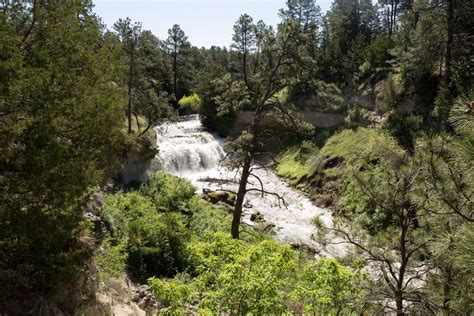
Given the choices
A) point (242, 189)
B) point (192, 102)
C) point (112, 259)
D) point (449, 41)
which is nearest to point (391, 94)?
point (449, 41)

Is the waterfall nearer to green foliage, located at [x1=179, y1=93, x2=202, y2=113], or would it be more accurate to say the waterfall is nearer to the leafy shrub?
green foliage, located at [x1=179, y1=93, x2=202, y2=113]

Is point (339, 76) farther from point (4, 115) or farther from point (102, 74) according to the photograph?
point (4, 115)

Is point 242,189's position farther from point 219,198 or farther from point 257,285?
point 219,198

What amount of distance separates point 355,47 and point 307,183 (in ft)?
46.8

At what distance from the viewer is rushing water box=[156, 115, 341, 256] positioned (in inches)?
754

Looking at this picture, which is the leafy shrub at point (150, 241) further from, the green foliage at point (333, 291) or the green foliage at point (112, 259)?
the green foliage at point (333, 291)

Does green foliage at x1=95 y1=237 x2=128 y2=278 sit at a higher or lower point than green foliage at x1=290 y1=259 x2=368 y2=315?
lower

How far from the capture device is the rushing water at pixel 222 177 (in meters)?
19.2

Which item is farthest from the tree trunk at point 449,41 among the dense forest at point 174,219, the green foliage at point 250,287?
Result: the green foliage at point 250,287

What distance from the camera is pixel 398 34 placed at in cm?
2625

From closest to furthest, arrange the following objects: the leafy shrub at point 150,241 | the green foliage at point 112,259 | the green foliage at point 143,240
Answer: the green foliage at point 112,259 → the green foliage at point 143,240 → the leafy shrub at point 150,241

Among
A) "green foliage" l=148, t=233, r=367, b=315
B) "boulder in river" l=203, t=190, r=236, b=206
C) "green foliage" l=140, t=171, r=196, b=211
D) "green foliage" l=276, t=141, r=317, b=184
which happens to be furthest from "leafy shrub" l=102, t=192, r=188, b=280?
"green foliage" l=276, t=141, r=317, b=184

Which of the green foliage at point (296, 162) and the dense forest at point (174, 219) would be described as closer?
the dense forest at point (174, 219)

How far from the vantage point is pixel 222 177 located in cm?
2625
